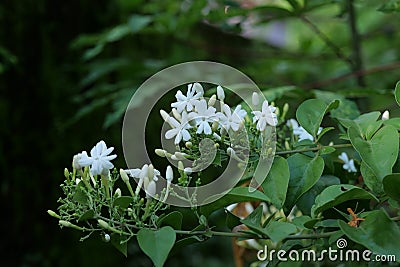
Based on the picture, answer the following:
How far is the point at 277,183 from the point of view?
518 millimetres

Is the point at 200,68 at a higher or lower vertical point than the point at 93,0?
lower

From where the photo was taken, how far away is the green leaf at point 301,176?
1.75ft

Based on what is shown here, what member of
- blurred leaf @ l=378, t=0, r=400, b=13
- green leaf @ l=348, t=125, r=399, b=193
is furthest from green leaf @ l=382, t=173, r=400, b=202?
blurred leaf @ l=378, t=0, r=400, b=13

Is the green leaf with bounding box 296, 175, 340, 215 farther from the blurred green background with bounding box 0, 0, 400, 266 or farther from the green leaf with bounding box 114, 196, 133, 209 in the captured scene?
the blurred green background with bounding box 0, 0, 400, 266

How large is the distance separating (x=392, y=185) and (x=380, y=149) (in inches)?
1.6

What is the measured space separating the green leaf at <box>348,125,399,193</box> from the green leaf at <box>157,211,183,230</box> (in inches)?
7.2

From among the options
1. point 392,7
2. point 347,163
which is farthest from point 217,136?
point 392,7

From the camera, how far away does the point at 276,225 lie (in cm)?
48

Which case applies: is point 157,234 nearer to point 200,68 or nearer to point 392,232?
point 392,232

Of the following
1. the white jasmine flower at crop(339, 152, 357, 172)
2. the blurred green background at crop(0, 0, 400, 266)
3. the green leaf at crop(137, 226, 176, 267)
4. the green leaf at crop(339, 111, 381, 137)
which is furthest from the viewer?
the blurred green background at crop(0, 0, 400, 266)

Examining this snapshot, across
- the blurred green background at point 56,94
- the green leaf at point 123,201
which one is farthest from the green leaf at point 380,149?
the blurred green background at point 56,94

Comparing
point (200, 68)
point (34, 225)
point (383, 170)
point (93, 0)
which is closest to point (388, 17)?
point (200, 68)

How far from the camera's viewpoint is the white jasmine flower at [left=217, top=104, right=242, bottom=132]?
1.74ft

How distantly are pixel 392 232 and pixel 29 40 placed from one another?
44.6 inches
